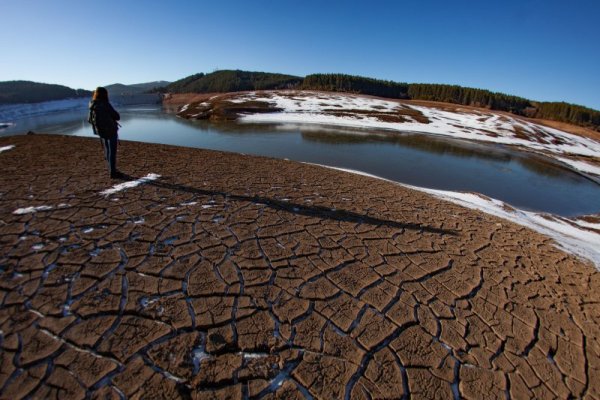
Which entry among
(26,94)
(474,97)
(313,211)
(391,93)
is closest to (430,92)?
(391,93)

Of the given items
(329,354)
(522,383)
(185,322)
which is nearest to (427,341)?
(522,383)

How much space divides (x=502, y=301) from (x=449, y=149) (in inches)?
1071

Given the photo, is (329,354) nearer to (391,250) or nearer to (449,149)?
(391,250)

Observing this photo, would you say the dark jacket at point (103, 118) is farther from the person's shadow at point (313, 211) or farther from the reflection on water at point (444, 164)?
the reflection on water at point (444, 164)

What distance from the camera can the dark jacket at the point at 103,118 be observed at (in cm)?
708

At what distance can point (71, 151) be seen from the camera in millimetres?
10883

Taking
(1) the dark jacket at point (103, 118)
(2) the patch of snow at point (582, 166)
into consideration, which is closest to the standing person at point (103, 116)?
(1) the dark jacket at point (103, 118)

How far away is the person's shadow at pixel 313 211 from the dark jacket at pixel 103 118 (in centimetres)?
157

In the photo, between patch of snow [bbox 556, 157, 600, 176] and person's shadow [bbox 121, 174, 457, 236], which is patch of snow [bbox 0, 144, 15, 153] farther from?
patch of snow [bbox 556, 157, 600, 176]

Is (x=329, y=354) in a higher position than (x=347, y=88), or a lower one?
lower

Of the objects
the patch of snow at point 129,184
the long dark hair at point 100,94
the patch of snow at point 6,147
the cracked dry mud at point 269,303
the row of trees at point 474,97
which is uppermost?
the row of trees at point 474,97

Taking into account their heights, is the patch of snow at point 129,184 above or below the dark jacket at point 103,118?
below

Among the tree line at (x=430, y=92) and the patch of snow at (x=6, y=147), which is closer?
the patch of snow at (x=6, y=147)

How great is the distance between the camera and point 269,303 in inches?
158
